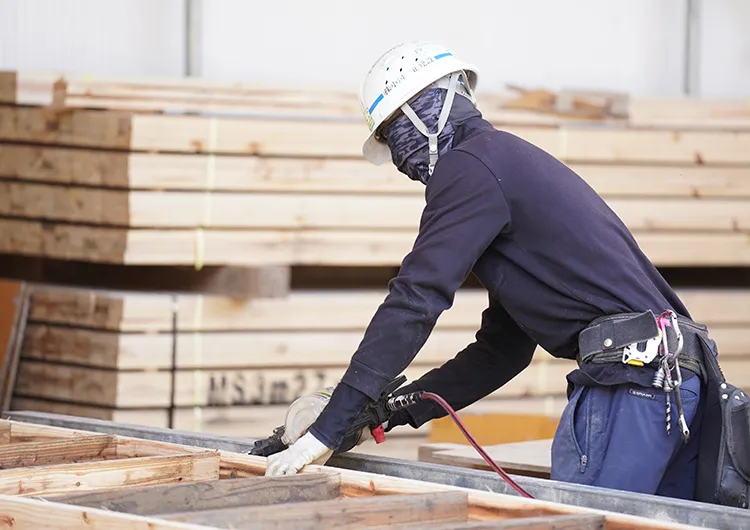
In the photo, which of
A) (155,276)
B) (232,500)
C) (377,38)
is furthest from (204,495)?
(377,38)

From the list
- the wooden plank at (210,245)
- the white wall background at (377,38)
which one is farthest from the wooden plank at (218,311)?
the white wall background at (377,38)

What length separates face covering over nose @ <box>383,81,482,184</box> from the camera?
143 inches

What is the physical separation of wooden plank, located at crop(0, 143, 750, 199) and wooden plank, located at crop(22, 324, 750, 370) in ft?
2.45

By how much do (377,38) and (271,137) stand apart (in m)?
2.04

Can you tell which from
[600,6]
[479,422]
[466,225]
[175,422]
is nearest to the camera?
[466,225]

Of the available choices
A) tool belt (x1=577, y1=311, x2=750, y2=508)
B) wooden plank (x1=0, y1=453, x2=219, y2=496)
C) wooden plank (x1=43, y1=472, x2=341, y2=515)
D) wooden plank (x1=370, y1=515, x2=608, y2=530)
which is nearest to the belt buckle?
tool belt (x1=577, y1=311, x2=750, y2=508)

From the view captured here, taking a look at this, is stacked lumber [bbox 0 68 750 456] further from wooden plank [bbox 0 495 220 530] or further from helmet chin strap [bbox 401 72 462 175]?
wooden plank [bbox 0 495 220 530]

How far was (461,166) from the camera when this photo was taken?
11.1 ft

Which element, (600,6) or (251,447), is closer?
(251,447)

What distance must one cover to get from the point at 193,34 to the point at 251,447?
4376 mm

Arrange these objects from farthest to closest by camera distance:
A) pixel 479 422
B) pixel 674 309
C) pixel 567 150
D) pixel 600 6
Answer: pixel 600 6, pixel 567 150, pixel 479 422, pixel 674 309

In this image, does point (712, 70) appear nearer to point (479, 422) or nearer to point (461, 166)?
point (479, 422)

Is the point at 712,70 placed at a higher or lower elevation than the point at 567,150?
higher

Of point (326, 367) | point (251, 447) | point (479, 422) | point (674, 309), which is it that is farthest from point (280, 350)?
point (674, 309)
